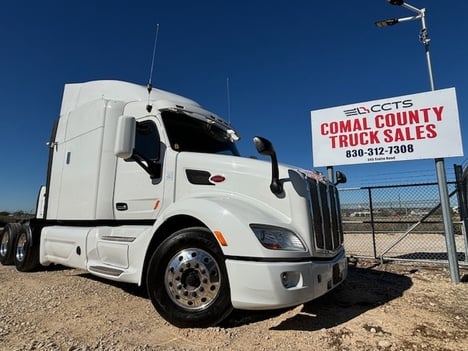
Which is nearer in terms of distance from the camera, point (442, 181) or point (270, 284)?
point (270, 284)

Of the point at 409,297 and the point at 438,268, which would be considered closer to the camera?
the point at 409,297

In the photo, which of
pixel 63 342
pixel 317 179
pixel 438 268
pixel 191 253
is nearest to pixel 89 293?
pixel 63 342

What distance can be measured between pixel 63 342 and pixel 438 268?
24.0ft

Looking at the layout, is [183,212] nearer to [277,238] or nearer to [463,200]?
[277,238]

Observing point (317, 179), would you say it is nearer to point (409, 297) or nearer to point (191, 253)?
point (191, 253)

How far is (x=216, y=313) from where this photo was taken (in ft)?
12.1

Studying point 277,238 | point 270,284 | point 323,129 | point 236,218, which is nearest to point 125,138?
point 236,218

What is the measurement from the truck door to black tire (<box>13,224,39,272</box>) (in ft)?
10.3

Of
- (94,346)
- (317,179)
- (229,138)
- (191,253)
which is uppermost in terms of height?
(229,138)

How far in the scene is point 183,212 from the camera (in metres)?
4.15

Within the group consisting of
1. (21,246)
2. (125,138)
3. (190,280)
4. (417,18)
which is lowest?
(190,280)

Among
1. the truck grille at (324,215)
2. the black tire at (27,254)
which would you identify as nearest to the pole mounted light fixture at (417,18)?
the truck grille at (324,215)

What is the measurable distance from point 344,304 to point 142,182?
3.45 meters

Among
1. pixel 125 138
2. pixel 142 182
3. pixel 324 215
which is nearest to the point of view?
pixel 324 215
